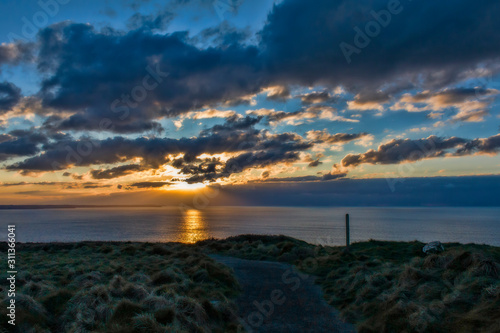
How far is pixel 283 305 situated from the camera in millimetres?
11750

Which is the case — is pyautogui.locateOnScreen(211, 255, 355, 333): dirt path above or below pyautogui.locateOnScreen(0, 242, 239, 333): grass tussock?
below

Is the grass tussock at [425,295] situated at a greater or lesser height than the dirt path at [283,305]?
greater

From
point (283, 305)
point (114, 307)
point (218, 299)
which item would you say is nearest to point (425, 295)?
point (283, 305)

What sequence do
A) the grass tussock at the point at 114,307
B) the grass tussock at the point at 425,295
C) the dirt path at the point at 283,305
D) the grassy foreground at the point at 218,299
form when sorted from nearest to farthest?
the grass tussock at the point at 114,307 → the grassy foreground at the point at 218,299 → the grass tussock at the point at 425,295 → the dirt path at the point at 283,305

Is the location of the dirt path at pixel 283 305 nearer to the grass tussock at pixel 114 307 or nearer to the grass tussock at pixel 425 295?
the grass tussock at pixel 425 295

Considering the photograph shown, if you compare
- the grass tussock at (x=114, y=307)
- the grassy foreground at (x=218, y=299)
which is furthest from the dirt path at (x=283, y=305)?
the grass tussock at (x=114, y=307)

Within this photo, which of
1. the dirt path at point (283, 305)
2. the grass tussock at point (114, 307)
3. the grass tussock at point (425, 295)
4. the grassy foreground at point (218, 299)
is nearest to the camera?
the grass tussock at point (114, 307)

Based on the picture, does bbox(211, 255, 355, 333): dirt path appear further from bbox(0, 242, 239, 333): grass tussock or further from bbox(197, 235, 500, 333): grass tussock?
bbox(0, 242, 239, 333): grass tussock

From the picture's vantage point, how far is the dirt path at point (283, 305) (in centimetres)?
957

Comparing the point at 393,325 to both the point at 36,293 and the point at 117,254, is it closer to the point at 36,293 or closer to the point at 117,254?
the point at 36,293

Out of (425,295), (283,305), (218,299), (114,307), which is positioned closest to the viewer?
(114,307)

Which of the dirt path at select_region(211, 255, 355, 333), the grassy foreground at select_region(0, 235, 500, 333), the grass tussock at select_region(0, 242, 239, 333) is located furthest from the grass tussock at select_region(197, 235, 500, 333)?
the grass tussock at select_region(0, 242, 239, 333)

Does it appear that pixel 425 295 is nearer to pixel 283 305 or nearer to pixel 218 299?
pixel 283 305

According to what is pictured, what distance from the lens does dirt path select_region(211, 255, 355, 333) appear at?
9.57m
